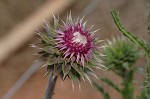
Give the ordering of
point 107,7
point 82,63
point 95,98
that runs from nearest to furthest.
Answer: point 82,63, point 95,98, point 107,7

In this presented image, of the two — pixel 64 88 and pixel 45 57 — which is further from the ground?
pixel 45 57

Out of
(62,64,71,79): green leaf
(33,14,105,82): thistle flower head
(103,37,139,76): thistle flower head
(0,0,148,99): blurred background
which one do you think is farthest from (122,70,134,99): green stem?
(0,0,148,99): blurred background

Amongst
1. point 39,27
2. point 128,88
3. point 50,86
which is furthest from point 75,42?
point 39,27

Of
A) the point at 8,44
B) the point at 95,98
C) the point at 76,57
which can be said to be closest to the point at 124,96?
the point at 76,57

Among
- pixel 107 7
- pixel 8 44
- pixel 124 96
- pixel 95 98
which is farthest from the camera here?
pixel 107 7

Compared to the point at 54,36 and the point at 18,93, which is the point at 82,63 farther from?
the point at 18,93
